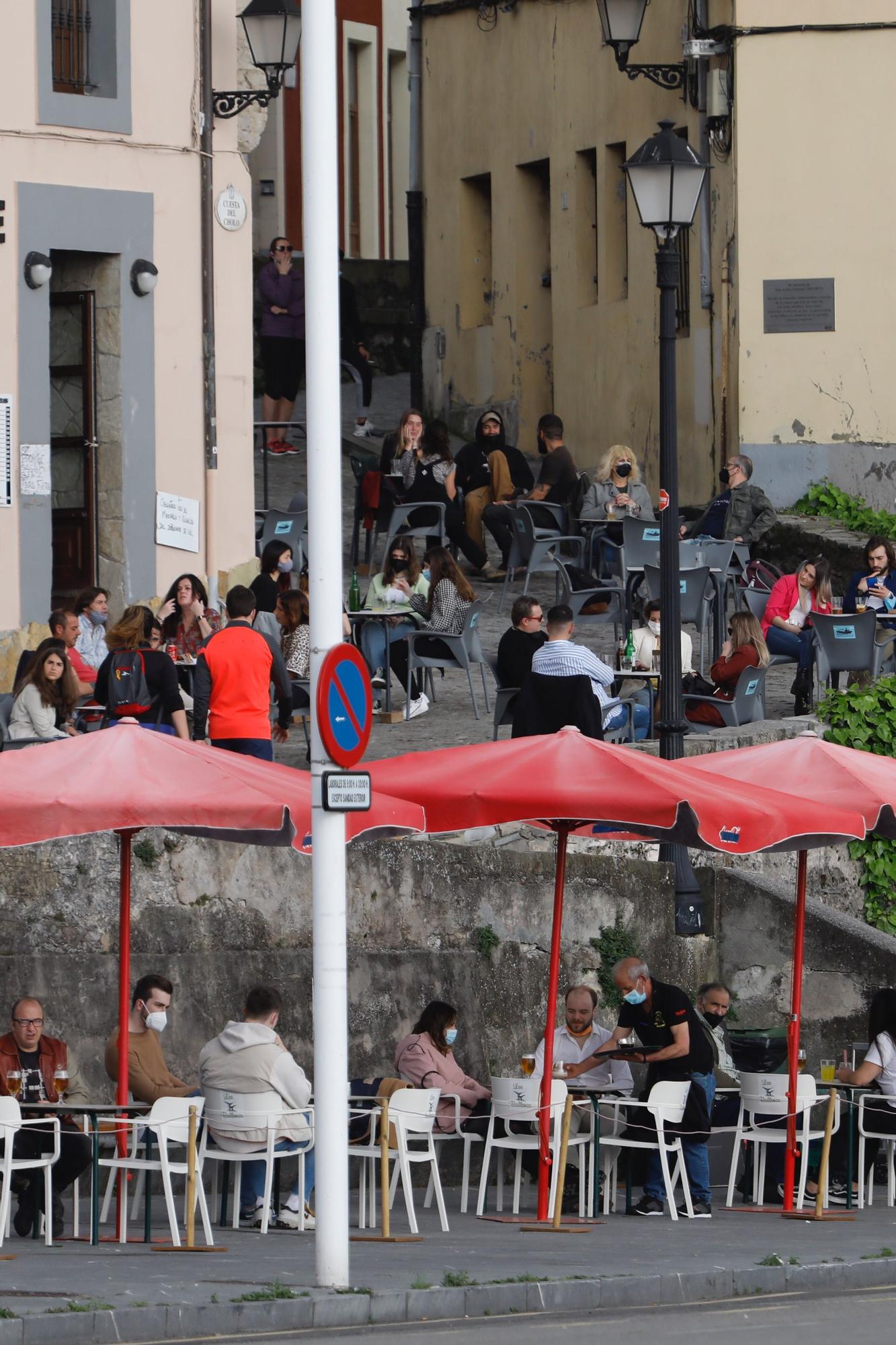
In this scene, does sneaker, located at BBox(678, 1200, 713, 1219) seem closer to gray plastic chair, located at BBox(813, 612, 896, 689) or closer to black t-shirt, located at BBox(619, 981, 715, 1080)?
black t-shirt, located at BBox(619, 981, 715, 1080)

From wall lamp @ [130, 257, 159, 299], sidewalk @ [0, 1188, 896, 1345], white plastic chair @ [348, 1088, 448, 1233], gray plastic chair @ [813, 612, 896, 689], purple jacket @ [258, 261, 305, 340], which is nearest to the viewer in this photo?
sidewalk @ [0, 1188, 896, 1345]

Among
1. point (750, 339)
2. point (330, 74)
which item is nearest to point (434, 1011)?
point (330, 74)

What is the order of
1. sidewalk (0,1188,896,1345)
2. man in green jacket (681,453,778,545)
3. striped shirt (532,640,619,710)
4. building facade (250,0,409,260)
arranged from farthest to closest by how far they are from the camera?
1. building facade (250,0,409,260)
2. man in green jacket (681,453,778,545)
3. striped shirt (532,640,619,710)
4. sidewalk (0,1188,896,1345)

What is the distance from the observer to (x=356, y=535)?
24719 millimetres

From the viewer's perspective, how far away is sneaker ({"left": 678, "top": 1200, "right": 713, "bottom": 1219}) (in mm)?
13383

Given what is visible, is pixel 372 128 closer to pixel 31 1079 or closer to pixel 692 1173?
pixel 692 1173

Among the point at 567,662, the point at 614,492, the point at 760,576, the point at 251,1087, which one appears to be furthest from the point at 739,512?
the point at 251,1087

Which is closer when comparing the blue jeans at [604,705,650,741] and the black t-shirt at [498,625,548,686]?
the black t-shirt at [498,625,548,686]

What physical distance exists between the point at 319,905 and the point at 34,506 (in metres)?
10.7

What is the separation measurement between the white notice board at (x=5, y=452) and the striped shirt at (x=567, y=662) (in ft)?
16.8

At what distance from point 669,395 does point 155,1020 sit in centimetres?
522

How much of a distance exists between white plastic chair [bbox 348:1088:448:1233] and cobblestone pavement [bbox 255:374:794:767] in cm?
528

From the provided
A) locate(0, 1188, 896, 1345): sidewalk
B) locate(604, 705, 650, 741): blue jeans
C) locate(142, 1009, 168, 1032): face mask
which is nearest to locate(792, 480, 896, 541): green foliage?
locate(604, 705, 650, 741): blue jeans

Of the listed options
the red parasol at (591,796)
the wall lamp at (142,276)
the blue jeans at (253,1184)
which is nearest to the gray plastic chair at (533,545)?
the wall lamp at (142,276)
